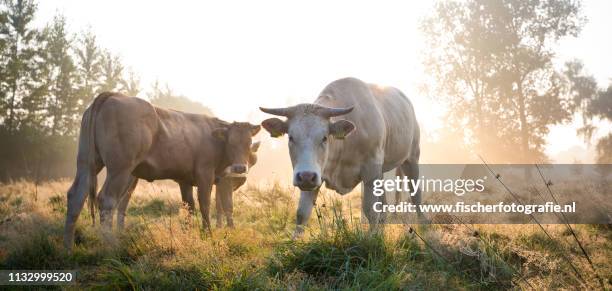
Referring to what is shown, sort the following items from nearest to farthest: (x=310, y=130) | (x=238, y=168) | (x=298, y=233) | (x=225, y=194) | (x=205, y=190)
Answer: (x=298, y=233)
(x=310, y=130)
(x=205, y=190)
(x=238, y=168)
(x=225, y=194)

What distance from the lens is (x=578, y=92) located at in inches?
1039

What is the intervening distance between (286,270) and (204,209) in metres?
3.61

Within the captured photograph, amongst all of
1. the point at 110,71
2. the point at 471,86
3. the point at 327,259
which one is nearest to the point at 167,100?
the point at 110,71

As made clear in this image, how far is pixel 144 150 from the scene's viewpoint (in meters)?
6.32

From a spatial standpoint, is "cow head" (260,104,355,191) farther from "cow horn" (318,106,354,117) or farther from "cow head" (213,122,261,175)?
"cow head" (213,122,261,175)

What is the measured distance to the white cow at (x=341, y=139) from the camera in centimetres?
490

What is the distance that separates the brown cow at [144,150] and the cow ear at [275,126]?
174cm

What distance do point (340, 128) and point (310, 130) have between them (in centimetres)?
39

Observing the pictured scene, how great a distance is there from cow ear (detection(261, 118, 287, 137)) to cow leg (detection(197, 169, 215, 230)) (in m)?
2.09

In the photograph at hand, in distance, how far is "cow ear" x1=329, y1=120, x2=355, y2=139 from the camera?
509 cm

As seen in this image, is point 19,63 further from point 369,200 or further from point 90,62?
point 369,200

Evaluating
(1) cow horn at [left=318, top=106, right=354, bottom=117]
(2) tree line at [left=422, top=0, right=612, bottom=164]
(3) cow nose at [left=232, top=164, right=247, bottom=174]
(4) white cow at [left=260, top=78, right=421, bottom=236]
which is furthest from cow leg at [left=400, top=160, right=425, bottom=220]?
(2) tree line at [left=422, top=0, right=612, bottom=164]

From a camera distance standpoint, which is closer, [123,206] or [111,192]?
[111,192]

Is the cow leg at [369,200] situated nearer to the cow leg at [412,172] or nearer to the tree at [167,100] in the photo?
the cow leg at [412,172]
